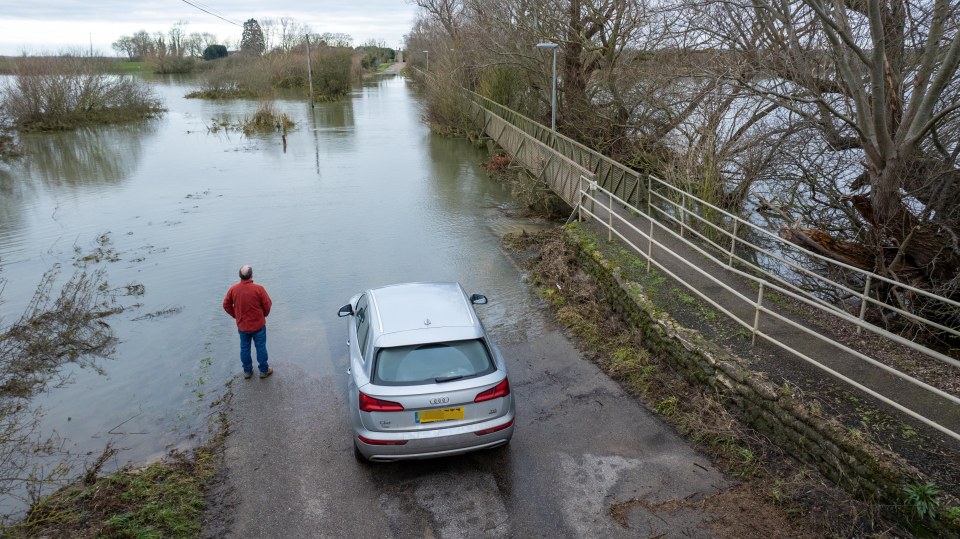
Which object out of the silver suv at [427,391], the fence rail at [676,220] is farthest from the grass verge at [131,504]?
the fence rail at [676,220]

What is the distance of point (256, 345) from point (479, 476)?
11.8ft

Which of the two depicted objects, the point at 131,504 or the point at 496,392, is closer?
the point at 131,504

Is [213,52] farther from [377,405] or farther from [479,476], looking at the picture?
[479,476]

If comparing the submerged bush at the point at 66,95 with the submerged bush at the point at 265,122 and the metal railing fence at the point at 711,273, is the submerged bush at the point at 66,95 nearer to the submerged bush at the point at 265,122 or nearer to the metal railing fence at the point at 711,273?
the submerged bush at the point at 265,122

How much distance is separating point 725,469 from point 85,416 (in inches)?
279

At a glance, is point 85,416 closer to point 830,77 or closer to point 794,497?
point 794,497

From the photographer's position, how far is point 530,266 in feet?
42.5

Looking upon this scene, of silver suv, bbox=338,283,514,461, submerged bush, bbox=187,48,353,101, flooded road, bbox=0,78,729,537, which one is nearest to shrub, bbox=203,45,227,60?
submerged bush, bbox=187,48,353,101

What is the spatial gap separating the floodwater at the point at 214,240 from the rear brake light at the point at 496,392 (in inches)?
90.3

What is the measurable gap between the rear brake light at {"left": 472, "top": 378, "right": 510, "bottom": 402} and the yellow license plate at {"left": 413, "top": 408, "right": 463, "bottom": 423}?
7.8 inches

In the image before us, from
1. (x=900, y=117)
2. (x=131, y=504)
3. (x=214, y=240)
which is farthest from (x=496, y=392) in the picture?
(x=214, y=240)

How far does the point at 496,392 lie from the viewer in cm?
588

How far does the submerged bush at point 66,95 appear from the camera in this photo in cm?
3322

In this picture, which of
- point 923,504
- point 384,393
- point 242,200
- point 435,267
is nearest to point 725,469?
point 923,504
